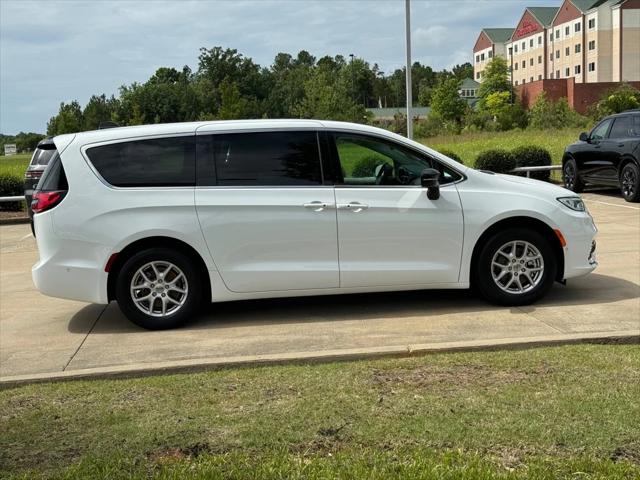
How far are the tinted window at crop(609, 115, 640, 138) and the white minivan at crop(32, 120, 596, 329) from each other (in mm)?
8845

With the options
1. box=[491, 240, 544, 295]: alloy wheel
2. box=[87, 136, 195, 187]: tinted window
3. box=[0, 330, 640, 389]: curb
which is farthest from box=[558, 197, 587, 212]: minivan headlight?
box=[87, 136, 195, 187]: tinted window

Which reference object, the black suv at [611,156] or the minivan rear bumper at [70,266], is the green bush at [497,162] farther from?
the minivan rear bumper at [70,266]

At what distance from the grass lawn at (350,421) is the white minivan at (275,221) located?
155 centimetres

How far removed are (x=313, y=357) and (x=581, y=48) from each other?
95.3m

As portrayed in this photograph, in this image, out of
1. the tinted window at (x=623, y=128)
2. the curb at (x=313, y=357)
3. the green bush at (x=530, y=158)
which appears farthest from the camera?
the green bush at (x=530, y=158)

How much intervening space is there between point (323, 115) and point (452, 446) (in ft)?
173

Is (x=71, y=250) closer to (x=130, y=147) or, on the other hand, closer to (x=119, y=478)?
(x=130, y=147)

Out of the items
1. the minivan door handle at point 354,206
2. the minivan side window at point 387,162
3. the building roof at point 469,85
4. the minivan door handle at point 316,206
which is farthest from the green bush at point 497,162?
the building roof at point 469,85

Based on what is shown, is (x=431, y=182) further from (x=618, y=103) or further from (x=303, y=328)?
(x=618, y=103)

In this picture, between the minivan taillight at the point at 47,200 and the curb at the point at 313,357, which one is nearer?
the curb at the point at 313,357

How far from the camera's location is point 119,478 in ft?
10.6

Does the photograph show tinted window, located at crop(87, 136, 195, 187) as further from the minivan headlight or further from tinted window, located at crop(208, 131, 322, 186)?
the minivan headlight

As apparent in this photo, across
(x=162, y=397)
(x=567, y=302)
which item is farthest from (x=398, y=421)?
(x=567, y=302)

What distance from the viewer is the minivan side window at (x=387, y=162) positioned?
21.6ft
